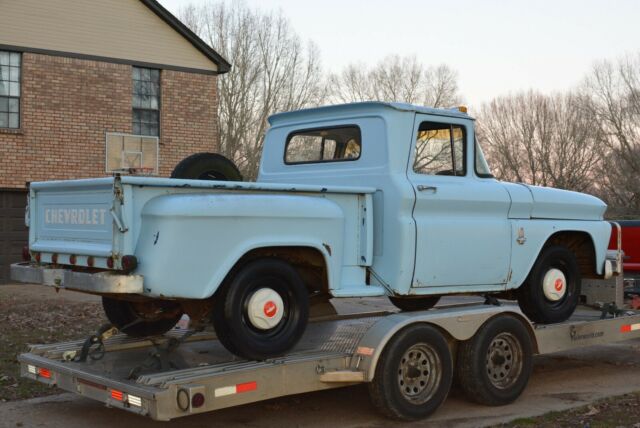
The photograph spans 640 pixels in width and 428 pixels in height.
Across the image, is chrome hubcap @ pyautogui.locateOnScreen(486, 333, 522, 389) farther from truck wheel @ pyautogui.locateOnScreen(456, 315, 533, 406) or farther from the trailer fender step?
the trailer fender step

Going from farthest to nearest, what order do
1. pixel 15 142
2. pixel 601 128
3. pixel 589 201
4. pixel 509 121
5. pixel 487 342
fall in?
pixel 509 121 → pixel 601 128 → pixel 15 142 → pixel 589 201 → pixel 487 342

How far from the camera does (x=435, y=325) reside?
662 cm

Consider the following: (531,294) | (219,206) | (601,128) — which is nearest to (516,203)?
(531,294)

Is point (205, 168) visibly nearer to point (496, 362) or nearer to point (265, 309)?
point (265, 309)

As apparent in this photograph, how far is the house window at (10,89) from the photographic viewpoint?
1658 cm

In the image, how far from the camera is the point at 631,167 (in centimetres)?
4325

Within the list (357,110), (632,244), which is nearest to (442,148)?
(357,110)

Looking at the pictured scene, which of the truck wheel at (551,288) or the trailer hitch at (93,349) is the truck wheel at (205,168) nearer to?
the trailer hitch at (93,349)

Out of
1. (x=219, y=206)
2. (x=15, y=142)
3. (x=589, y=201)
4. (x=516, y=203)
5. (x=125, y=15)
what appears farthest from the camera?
(x=125, y=15)

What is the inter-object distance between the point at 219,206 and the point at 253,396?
134 centimetres

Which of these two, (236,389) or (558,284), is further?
(558,284)

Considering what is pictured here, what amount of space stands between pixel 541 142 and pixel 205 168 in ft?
165

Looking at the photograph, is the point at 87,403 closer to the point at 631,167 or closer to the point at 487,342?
the point at 487,342

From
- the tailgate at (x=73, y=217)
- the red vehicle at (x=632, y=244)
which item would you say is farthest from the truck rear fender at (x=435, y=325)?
the red vehicle at (x=632, y=244)
